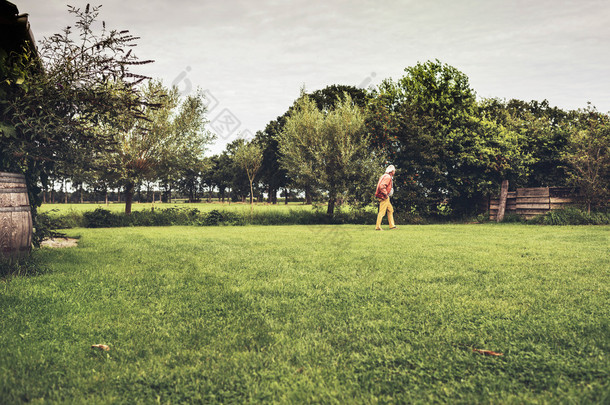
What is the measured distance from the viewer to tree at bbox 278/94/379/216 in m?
22.1

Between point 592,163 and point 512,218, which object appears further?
point 512,218

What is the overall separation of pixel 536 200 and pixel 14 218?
2210cm

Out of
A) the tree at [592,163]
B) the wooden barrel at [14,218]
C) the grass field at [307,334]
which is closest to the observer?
the grass field at [307,334]

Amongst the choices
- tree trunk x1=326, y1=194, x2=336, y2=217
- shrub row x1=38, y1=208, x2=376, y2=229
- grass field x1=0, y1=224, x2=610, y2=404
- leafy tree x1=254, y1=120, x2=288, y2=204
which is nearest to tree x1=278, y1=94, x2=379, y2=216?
tree trunk x1=326, y1=194, x2=336, y2=217

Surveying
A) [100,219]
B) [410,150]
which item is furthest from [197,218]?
[410,150]

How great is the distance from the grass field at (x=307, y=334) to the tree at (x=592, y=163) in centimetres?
1464

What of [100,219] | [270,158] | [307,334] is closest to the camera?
[307,334]

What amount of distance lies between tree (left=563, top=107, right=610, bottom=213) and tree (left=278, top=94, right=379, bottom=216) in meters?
10.0

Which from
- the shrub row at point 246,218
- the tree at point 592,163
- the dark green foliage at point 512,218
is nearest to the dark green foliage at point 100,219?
the shrub row at point 246,218

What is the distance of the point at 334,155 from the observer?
73.5 ft

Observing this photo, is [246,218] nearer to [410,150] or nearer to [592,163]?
[410,150]

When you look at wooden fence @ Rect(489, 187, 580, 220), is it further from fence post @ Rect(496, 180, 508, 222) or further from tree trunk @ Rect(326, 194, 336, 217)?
tree trunk @ Rect(326, 194, 336, 217)

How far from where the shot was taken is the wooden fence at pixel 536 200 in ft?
63.0

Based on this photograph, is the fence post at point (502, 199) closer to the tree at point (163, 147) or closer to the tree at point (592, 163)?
the tree at point (592, 163)
